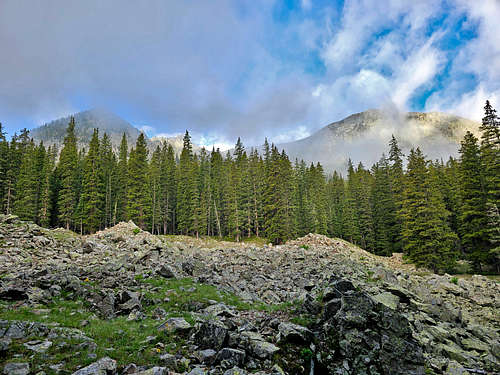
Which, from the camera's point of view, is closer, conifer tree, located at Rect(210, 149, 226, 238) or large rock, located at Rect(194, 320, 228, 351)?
large rock, located at Rect(194, 320, 228, 351)

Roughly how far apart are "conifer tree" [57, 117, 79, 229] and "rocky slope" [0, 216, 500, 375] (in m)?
36.5

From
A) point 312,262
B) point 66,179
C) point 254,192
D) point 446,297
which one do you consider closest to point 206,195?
point 254,192

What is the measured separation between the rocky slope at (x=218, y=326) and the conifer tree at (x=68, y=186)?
120 feet

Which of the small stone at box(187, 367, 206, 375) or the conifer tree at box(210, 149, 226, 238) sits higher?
the conifer tree at box(210, 149, 226, 238)

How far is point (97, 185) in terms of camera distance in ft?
161

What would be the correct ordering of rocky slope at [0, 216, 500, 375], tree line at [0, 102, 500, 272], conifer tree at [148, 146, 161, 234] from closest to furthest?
rocky slope at [0, 216, 500, 375], tree line at [0, 102, 500, 272], conifer tree at [148, 146, 161, 234]

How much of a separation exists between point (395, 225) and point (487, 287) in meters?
28.1

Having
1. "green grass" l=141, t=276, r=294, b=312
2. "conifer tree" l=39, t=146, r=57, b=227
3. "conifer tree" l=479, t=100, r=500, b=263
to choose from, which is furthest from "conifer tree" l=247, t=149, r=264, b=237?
"conifer tree" l=39, t=146, r=57, b=227

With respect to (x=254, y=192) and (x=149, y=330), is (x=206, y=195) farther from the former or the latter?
(x=149, y=330)

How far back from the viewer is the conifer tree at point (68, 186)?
48.6 m

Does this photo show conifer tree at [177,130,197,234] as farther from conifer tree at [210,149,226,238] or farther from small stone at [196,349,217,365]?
small stone at [196,349,217,365]

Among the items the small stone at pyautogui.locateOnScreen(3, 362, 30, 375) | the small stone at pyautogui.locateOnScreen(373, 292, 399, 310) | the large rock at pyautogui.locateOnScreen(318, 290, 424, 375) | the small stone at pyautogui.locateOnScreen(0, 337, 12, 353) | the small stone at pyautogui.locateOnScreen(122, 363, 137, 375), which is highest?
the small stone at pyautogui.locateOnScreen(0, 337, 12, 353)

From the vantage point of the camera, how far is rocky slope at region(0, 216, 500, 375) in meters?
6.42

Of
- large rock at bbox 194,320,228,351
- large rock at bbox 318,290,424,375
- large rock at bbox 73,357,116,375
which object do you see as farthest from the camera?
large rock at bbox 194,320,228,351
